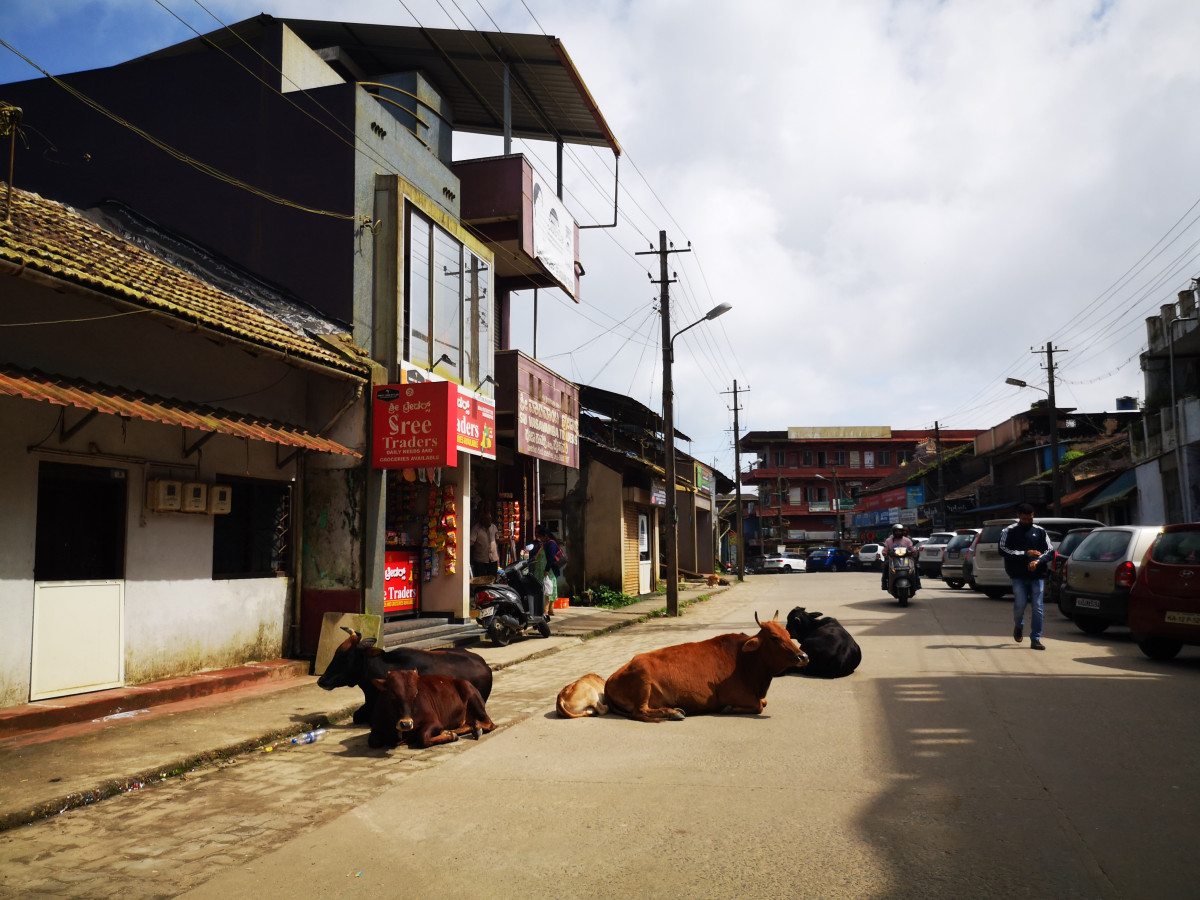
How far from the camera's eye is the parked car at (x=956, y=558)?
2570 cm

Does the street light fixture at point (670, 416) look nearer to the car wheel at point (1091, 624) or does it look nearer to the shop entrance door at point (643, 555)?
the shop entrance door at point (643, 555)

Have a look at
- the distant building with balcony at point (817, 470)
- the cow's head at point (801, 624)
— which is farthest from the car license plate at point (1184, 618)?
the distant building with balcony at point (817, 470)

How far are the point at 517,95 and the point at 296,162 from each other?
7553 mm

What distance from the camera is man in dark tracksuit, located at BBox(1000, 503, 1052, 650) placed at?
11.4 metres

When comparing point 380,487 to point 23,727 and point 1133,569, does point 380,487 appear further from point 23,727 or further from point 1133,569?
point 1133,569

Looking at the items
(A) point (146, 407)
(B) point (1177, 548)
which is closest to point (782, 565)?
(B) point (1177, 548)

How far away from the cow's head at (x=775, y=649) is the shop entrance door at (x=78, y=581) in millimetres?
6390

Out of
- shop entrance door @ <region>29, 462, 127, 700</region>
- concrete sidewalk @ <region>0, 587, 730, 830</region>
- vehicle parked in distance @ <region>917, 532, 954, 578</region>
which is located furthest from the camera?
vehicle parked in distance @ <region>917, 532, 954, 578</region>

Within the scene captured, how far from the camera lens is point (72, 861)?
4.61 meters

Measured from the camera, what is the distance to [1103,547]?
43.2ft

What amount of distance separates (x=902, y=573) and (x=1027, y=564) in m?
8.05

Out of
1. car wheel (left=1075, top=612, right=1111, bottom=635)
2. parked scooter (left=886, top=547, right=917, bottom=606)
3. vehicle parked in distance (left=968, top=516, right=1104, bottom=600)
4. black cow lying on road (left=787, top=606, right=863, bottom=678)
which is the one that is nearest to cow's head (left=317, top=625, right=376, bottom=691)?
black cow lying on road (left=787, top=606, right=863, bottom=678)

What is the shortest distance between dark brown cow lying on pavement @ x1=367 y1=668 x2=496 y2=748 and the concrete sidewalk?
130 cm

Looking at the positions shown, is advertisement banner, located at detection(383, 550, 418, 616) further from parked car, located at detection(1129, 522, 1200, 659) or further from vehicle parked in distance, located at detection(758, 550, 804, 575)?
vehicle parked in distance, located at detection(758, 550, 804, 575)
